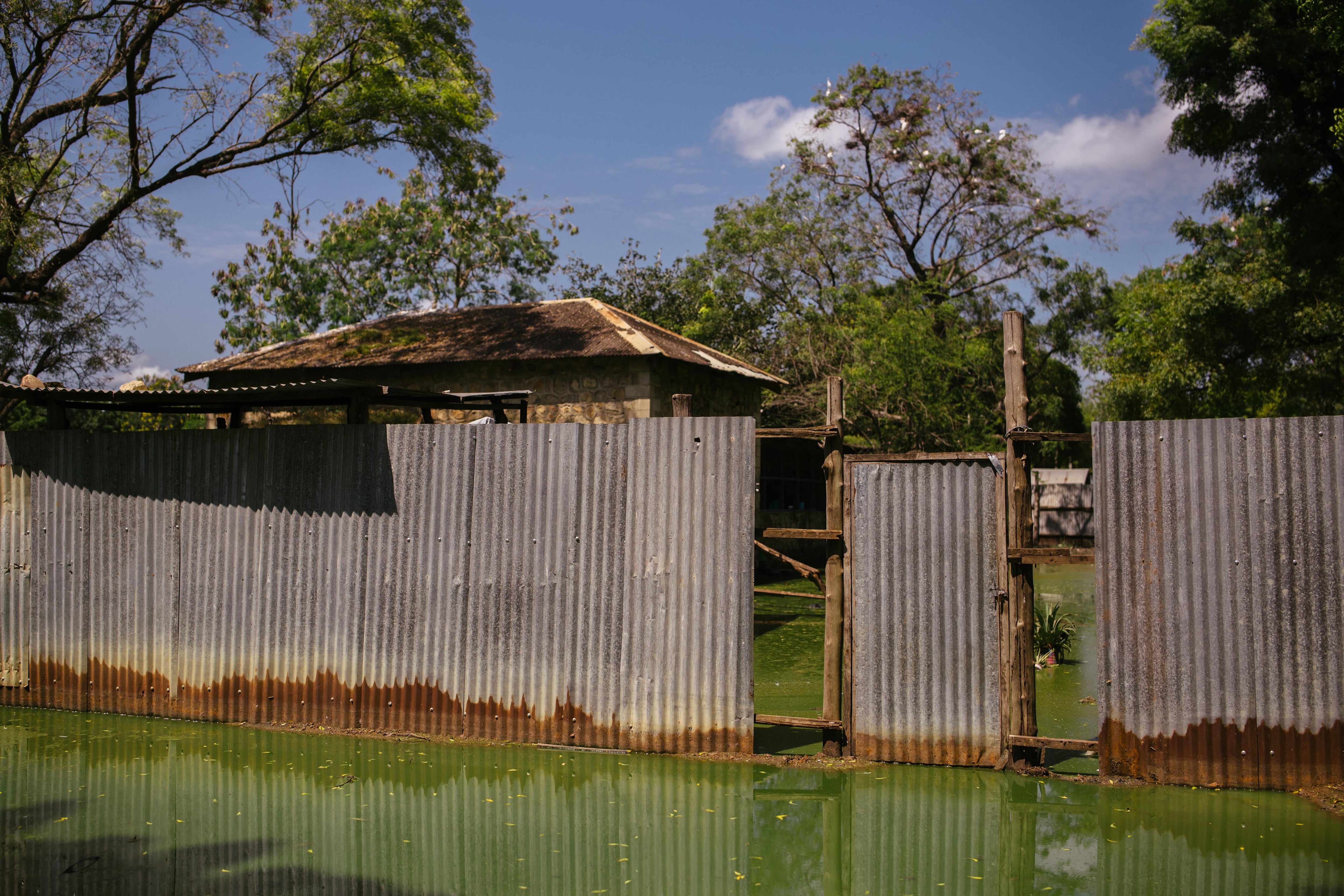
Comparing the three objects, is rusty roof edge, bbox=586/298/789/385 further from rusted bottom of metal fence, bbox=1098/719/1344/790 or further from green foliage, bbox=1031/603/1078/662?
rusted bottom of metal fence, bbox=1098/719/1344/790

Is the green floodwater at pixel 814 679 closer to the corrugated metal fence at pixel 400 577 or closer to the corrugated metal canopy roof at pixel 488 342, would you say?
the corrugated metal fence at pixel 400 577

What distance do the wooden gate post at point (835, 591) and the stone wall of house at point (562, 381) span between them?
6.44 metres

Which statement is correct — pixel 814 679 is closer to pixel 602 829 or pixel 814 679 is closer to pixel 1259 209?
pixel 602 829

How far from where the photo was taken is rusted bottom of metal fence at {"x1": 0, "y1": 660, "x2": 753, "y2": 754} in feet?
20.6

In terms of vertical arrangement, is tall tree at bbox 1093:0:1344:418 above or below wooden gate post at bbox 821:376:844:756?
above

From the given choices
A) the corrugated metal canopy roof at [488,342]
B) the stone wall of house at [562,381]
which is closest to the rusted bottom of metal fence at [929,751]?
the stone wall of house at [562,381]

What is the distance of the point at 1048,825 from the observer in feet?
16.5

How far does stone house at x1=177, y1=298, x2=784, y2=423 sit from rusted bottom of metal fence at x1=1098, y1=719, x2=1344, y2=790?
7666mm

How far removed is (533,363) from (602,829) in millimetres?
9085

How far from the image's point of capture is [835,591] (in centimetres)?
610

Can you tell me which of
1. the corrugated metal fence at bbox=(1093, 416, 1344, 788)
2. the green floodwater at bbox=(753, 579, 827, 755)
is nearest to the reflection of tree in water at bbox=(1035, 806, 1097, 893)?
the corrugated metal fence at bbox=(1093, 416, 1344, 788)

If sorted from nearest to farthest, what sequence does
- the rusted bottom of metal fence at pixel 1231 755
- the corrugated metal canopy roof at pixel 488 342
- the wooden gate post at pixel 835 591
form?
the rusted bottom of metal fence at pixel 1231 755
the wooden gate post at pixel 835 591
the corrugated metal canopy roof at pixel 488 342

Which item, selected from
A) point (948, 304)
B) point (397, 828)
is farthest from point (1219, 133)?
point (397, 828)

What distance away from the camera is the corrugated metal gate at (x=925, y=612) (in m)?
5.79
